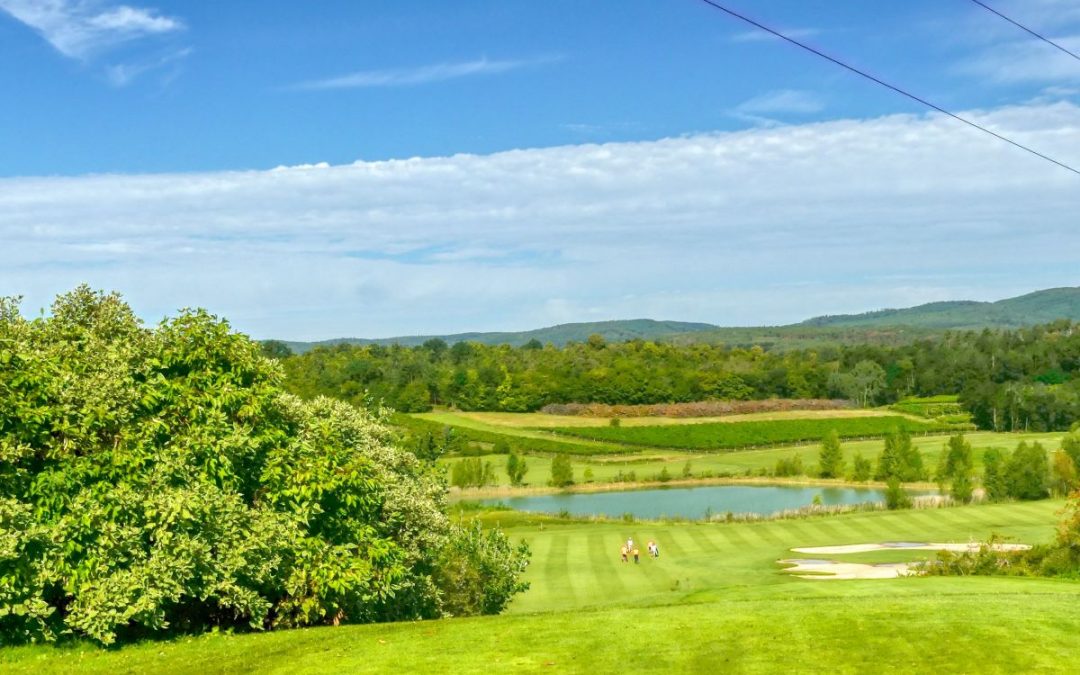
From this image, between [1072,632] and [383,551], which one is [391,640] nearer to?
[383,551]

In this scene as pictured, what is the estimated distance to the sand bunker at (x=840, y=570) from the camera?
47.6 metres

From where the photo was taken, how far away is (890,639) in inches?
769

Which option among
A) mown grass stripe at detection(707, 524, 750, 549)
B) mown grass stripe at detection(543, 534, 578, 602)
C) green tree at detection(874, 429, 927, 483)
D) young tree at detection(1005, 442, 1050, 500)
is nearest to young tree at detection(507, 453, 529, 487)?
green tree at detection(874, 429, 927, 483)

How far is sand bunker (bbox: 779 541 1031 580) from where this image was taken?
155ft

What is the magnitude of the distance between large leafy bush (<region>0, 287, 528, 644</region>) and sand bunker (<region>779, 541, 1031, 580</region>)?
25795 millimetres

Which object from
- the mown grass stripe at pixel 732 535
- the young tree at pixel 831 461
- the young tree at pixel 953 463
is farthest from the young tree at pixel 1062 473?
the mown grass stripe at pixel 732 535

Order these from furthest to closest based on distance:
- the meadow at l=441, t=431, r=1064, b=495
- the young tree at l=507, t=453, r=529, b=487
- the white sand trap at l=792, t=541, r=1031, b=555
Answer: the meadow at l=441, t=431, r=1064, b=495
the young tree at l=507, t=453, r=529, b=487
the white sand trap at l=792, t=541, r=1031, b=555

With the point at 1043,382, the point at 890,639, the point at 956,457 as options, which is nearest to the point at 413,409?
the point at 956,457

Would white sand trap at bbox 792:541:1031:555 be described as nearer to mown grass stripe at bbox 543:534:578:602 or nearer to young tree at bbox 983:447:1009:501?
mown grass stripe at bbox 543:534:578:602

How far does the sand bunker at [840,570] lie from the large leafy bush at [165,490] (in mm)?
25617

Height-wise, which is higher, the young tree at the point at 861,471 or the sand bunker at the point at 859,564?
the sand bunker at the point at 859,564

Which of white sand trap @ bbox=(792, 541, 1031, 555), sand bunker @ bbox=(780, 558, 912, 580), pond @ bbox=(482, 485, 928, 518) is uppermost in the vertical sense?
sand bunker @ bbox=(780, 558, 912, 580)

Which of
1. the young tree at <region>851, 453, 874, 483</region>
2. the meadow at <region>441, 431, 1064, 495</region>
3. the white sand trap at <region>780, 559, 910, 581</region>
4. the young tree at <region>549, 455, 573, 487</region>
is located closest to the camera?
the white sand trap at <region>780, 559, 910, 581</region>

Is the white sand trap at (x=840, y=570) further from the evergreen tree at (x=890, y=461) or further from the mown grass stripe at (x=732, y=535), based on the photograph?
the evergreen tree at (x=890, y=461)
